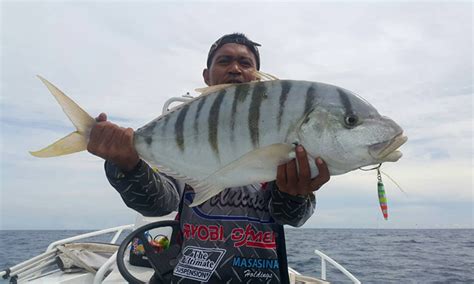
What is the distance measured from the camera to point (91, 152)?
211 cm

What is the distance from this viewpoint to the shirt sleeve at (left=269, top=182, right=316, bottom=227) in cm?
214

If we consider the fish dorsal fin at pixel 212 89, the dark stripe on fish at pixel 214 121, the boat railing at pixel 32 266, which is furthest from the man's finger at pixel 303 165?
the boat railing at pixel 32 266

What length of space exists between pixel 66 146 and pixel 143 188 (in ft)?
1.81

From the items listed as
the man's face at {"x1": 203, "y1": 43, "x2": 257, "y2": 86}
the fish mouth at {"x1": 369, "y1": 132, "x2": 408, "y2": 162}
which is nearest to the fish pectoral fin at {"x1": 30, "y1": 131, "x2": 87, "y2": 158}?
the man's face at {"x1": 203, "y1": 43, "x2": 257, "y2": 86}

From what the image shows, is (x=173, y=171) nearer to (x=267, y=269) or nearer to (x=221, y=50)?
(x=267, y=269)

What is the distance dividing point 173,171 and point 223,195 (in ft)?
1.63

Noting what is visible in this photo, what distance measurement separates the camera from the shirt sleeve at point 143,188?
2275 mm

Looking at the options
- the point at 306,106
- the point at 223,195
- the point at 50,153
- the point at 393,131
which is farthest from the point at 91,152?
the point at 393,131

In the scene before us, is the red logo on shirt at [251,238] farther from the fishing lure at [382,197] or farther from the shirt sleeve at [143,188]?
the fishing lure at [382,197]

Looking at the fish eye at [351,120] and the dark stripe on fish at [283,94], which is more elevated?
the dark stripe on fish at [283,94]

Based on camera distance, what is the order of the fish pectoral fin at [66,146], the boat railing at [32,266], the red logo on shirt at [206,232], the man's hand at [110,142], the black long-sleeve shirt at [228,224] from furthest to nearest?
the boat railing at [32,266], the red logo on shirt at [206,232], the black long-sleeve shirt at [228,224], the man's hand at [110,142], the fish pectoral fin at [66,146]

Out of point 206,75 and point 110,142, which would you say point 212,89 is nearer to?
point 110,142

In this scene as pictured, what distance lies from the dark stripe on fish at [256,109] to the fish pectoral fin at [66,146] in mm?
1024

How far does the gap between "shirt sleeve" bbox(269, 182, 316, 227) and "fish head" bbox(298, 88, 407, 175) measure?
0.39m
